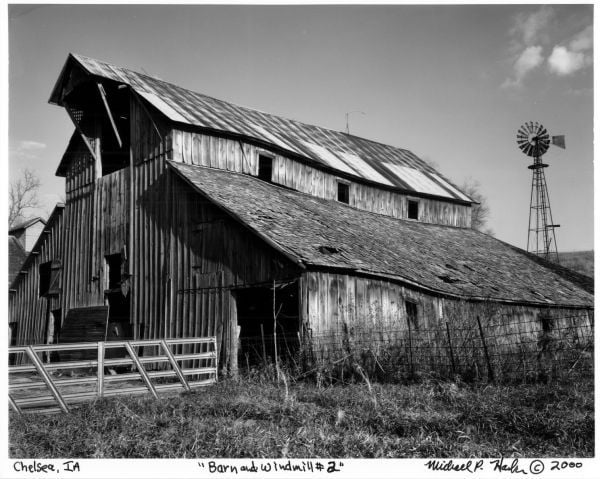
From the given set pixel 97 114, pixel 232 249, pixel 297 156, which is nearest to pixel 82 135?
pixel 97 114

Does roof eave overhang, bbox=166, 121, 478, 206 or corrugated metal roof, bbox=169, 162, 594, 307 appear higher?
roof eave overhang, bbox=166, 121, 478, 206

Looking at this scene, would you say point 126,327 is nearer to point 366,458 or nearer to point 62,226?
point 62,226

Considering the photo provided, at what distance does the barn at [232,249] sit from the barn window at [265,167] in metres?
0.05

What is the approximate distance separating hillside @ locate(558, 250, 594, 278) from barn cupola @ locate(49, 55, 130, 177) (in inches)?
1169

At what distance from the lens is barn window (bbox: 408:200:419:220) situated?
26344 mm

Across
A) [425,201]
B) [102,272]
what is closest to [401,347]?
[102,272]

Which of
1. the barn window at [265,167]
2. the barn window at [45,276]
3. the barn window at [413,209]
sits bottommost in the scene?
the barn window at [45,276]

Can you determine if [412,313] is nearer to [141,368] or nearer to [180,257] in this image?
[180,257]

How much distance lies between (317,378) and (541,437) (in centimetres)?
530

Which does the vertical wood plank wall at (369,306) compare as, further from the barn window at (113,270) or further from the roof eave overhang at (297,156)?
the barn window at (113,270)

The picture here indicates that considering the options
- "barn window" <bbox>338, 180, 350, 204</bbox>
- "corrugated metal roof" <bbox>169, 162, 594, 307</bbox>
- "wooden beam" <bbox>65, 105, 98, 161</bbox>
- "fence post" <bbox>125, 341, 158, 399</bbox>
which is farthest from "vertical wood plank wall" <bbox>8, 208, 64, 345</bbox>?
"fence post" <bbox>125, 341, 158, 399</bbox>

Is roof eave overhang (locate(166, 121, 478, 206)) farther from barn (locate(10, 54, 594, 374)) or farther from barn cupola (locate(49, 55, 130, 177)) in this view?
barn cupola (locate(49, 55, 130, 177))

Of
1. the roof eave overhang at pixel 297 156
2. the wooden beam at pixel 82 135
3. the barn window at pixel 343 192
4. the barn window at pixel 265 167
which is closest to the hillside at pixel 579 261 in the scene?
the roof eave overhang at pixel 297 156

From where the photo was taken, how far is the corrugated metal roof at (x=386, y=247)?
14742 millimetres
